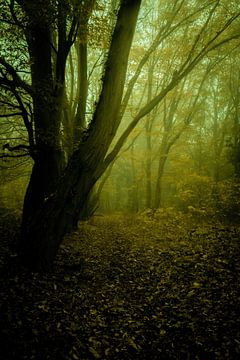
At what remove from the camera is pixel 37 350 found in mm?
3389

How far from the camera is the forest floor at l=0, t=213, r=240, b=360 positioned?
3.71 m

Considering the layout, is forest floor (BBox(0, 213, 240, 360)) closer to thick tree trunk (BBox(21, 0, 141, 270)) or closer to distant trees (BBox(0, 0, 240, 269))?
thick tree trunk (BBox(21, 0, 141, 270))

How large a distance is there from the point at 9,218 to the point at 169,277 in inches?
265

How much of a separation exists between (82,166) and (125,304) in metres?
3.03

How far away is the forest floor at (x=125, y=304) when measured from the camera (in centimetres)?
371

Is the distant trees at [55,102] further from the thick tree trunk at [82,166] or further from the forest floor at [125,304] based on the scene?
the forest floor at [125,304]

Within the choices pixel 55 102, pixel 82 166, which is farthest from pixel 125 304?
pixel 55 102

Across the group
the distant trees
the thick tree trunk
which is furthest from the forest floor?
the distant trees

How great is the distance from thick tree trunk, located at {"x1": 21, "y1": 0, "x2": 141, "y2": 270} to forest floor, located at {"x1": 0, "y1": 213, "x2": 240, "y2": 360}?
554mm

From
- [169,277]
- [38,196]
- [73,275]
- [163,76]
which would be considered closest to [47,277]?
[73,275]

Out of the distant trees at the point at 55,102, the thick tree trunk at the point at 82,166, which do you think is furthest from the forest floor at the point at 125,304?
the distant trees at the point at 55,102

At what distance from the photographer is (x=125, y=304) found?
5.07m

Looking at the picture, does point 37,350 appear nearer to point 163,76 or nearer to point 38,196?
point 38,196

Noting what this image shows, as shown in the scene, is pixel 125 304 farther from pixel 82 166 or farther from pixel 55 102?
pixel 55 102
